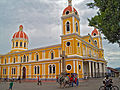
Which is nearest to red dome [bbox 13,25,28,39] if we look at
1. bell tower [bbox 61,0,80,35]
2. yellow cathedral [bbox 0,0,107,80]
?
yellow cathedral [bbox 0,0,107,80]

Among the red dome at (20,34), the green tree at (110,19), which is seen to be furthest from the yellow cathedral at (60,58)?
the green tree at (110,19)

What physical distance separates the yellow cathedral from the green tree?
16452 millimetres

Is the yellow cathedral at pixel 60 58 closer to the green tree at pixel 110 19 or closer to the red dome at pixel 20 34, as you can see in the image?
the red dome at pixel 20 34

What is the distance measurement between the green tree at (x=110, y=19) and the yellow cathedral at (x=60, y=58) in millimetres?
16452

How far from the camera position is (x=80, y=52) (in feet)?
95.9

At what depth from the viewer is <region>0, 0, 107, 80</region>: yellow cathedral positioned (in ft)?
90.7

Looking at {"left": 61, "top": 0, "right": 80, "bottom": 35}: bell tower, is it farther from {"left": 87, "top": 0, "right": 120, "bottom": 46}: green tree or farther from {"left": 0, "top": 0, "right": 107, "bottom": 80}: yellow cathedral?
{"left": 87, "top": 0, "right": 120, "bottom": 46}: green tree

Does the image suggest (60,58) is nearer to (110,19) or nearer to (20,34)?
(110,19)

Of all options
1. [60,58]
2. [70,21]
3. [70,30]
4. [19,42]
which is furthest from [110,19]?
[19,42]

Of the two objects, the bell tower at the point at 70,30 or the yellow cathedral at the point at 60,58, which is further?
the yellow cathedral at the point at 60,58

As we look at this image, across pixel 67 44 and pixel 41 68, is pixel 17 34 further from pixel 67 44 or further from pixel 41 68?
pixel 67 44

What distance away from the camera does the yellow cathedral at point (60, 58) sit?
90.7 ft

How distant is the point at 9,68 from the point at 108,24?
3919cm

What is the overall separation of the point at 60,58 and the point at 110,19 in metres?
21.3
